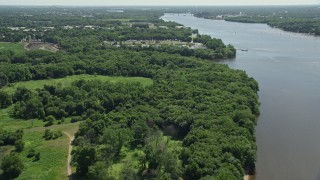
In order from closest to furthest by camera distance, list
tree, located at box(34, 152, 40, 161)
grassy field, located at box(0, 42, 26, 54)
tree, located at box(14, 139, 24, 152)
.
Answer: tree, located at box(34, 152, 40, 161) → tree, located at box(14, 139, 24, 152) → grassy field, located at box(0, 42, 26, 54)

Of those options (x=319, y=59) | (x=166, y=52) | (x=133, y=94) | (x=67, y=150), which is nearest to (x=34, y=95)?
(x=133, y=94)

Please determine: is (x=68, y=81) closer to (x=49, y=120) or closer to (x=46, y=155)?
(x=49, y=120)

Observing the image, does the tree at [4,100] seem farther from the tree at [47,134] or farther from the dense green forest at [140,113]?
the tree at [47,134]

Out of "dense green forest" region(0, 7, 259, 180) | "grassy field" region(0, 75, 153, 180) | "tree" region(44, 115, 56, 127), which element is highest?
"dense green forest" region(0, 7, 259, 180)

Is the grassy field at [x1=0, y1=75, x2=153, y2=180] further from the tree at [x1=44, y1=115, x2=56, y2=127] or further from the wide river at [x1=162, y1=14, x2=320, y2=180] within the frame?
the wide river at [x1=162, y1=14, x2=320, y2=180]

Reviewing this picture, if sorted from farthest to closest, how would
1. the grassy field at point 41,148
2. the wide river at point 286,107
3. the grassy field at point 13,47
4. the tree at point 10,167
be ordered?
1. the grassy field at point 13,47
2. the wide river at point 286,107
3. the grassy field at point 41,148
4. the tree at point 10,167

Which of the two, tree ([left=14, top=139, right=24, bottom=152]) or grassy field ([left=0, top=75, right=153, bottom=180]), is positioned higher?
tree ([left=14, top=139, right=24, bottom=152])

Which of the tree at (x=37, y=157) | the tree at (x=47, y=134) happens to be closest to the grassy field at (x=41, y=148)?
the tree at (x=37, y=157)

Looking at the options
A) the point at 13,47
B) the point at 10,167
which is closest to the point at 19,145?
the point at 10,167

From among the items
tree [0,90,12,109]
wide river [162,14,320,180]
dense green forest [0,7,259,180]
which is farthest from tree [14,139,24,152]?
wide river [162,14,320,180]
